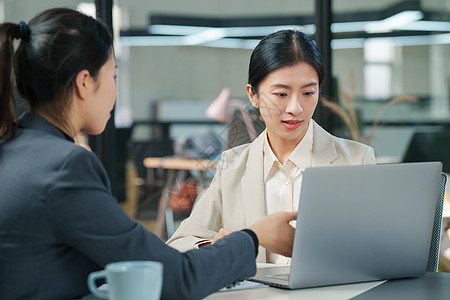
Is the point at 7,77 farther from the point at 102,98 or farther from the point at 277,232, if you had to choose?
the point at 277,232

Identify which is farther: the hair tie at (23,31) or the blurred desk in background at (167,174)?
the blurred desk in background at (167,174)

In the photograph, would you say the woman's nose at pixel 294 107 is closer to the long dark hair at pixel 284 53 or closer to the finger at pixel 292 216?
the long dark hair at pixel 284 53

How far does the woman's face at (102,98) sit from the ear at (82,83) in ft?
0.07

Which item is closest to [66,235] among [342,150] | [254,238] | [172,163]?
[254,238]

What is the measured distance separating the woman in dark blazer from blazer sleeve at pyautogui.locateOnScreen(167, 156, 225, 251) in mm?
634

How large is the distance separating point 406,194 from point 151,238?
55 cm

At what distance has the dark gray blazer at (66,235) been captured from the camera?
3.30 ft

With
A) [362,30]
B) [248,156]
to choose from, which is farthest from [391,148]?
[248,156]

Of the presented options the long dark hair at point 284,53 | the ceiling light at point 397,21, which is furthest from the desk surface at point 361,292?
the ceiling light at point 397,21

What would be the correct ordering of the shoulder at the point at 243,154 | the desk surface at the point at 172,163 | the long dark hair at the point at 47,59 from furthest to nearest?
the desk surface at the point at 172,163
the shoulder at the point at 243,154
the long dark hair at the point at 47,59

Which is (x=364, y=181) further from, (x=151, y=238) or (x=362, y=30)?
(x=362, y=30)

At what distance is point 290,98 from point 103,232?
3.37 ft

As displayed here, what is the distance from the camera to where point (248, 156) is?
2.02 metres

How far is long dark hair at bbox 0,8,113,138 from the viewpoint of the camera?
1106mm
